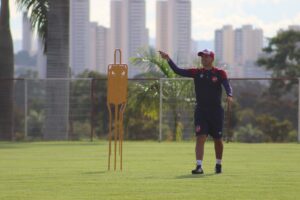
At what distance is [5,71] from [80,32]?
125966 millimetres

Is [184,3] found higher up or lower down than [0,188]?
higher up

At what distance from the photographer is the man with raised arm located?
48.0 feet

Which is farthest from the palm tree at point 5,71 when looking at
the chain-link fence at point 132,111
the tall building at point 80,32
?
the tall building at point 80,32

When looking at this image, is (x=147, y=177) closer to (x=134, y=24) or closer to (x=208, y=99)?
(x=208, y=99)

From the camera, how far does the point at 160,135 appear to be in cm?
2847

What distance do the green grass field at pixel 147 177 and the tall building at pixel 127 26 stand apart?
127996mm

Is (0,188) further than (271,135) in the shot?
No

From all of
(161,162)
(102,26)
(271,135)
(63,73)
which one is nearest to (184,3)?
(102,26)

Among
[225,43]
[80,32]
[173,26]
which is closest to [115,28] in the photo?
[80,32]

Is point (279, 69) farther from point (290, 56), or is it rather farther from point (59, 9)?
point (59, 9)

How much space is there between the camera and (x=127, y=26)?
163 meters

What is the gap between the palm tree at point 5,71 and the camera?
32781mm

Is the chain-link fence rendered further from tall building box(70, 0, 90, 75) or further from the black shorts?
tall building box(70, 0, 90, 75)

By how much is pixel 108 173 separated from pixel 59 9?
62.9 ft
